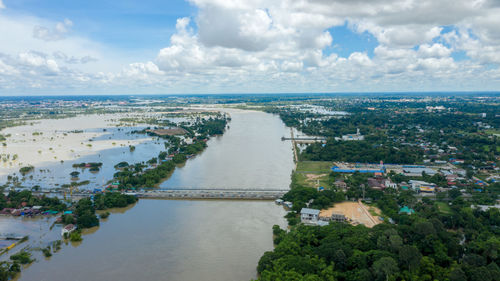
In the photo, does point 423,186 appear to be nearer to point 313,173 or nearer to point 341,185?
point 341,185

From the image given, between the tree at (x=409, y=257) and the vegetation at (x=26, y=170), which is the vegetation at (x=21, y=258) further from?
the vegetation at (x=26, y=170)

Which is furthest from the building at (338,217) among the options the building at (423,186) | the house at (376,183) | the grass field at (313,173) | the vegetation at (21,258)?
the vegetation at (21,258)

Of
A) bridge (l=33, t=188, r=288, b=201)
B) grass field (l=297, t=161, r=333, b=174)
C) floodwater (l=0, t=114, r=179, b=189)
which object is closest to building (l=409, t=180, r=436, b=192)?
grass field (l=297, t=161, r=333, b=174)

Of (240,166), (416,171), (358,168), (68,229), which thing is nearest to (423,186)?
(416,171)

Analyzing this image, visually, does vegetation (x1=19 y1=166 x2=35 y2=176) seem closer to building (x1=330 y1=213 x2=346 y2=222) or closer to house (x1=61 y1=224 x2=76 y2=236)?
house (x1=61 y1=224 x2=76 y2=236)

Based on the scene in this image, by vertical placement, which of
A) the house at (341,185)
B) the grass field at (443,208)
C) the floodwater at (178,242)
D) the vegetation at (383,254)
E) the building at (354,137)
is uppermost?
the vegetation at (383,254)

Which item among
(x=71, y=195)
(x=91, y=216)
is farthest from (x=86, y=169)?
(x=91, y=216)
